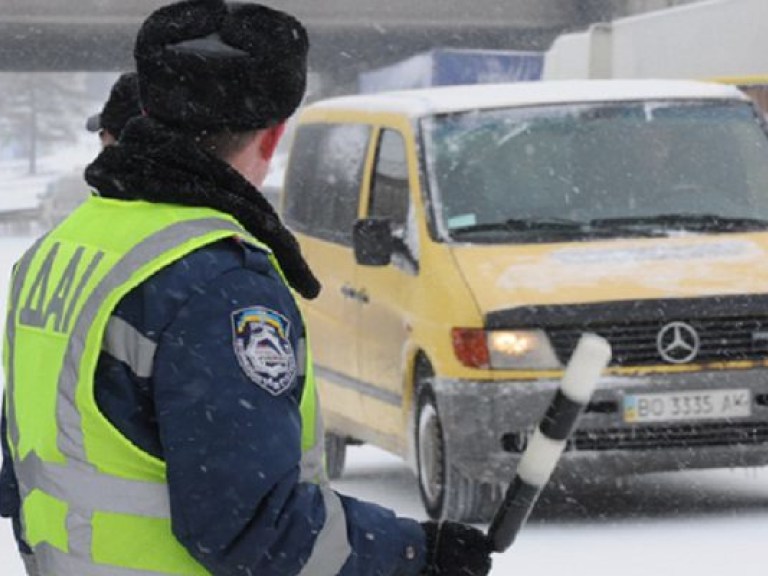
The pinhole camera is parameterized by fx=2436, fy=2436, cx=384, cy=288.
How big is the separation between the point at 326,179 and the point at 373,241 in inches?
67.8

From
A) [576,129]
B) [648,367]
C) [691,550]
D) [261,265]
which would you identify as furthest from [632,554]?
[261,265]

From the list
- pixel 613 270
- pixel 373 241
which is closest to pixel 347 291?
pixel 373 241

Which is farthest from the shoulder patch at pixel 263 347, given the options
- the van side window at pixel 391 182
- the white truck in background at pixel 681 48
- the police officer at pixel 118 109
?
the white truck in background at pixel 681 48

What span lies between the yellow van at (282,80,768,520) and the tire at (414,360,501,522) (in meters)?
0.01

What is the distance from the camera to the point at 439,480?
9.99m

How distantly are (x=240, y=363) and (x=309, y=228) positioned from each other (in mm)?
9307

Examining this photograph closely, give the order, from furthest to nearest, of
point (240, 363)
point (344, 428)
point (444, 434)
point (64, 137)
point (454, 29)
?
1. point (64, 137)
2. point (454, 29)
3. point (344, 428)
4. point (444, 434)
5. point (240, 363)

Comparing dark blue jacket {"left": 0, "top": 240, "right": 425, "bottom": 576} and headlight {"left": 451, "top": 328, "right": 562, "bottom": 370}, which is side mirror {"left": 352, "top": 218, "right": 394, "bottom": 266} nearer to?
headlight {"left": 451, "top": 328, "right": 562, "bottom": 370}

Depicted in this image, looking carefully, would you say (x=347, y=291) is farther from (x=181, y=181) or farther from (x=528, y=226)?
(x=181, y=181)

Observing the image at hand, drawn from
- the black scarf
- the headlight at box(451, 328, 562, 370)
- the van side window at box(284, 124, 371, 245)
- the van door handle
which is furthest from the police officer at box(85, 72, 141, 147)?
the van side window at box(284, 124, 371, 245)

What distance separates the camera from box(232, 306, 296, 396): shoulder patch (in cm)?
291

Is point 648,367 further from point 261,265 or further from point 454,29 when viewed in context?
point 454,29

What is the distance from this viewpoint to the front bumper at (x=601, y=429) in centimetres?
959

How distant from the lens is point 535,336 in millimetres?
9562
